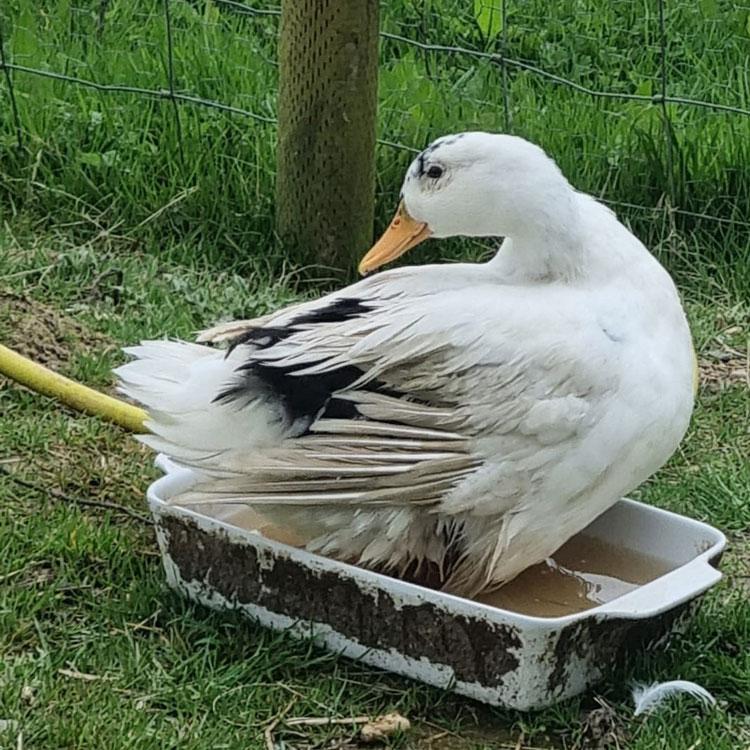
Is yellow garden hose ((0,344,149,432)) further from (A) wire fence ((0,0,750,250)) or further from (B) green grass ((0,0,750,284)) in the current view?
(A) wire fence ((0,0,750,250))

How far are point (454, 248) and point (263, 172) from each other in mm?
531

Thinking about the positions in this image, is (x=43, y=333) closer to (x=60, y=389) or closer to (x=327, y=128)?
(x=60, y=389)

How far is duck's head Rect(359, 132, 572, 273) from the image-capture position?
2.78 metres

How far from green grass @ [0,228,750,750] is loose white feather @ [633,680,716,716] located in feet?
0.07

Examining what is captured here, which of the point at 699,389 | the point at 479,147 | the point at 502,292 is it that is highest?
the point at 479,147

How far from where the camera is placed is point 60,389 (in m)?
3.35

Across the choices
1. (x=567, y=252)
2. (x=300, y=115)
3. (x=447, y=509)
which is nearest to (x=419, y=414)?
(x=447, y=509)

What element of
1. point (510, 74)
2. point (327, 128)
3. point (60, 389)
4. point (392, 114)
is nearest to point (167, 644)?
point (60, 389)

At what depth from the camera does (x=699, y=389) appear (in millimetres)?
3717

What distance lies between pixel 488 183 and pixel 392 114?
1.63 metres

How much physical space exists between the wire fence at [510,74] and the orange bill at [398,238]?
4.18ft

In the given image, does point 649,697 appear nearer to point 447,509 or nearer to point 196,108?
point 447,509

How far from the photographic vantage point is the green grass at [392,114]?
4.18 metres

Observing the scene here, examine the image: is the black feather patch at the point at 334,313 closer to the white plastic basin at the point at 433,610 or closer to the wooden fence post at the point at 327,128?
the white plastic basin at the point at 433,610
